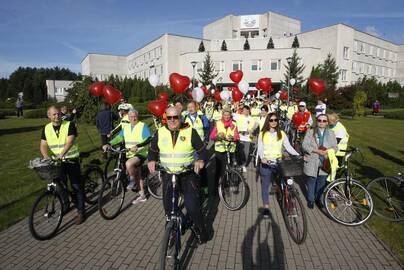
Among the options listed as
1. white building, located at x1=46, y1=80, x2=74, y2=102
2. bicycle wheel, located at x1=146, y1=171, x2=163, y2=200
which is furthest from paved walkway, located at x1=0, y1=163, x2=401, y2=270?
white building, located at x1=46, y1=80, x2=74, y2=102

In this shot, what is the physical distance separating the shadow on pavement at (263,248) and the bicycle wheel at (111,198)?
2679 millimetres

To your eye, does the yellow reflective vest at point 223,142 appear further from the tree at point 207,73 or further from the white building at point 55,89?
the white building at point 55,89

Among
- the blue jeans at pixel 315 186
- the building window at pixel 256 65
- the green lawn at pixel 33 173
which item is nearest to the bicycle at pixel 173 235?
the blue jeans at pixel 315 186

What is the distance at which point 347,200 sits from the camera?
201 inches

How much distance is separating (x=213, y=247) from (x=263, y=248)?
0.79m

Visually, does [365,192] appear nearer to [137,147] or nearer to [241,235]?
[241,235]

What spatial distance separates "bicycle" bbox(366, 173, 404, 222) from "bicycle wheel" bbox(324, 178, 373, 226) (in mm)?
290

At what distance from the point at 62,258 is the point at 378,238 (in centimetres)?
507

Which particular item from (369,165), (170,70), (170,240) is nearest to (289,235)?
(170,240)

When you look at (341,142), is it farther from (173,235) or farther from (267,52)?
(267,52)

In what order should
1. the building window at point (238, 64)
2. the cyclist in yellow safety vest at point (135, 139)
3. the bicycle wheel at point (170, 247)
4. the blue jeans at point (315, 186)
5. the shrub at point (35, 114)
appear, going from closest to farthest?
the bicycle wheel at point (170, 247) → the blue jeans at point (315, 186) → the cyclist in yellow safety vest at point (135, 139) → the shrub at point (35, 114) → the building window at point (238, 64)

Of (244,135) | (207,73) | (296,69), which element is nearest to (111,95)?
(244,135)

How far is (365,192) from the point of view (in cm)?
479

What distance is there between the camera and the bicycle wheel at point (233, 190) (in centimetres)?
552
